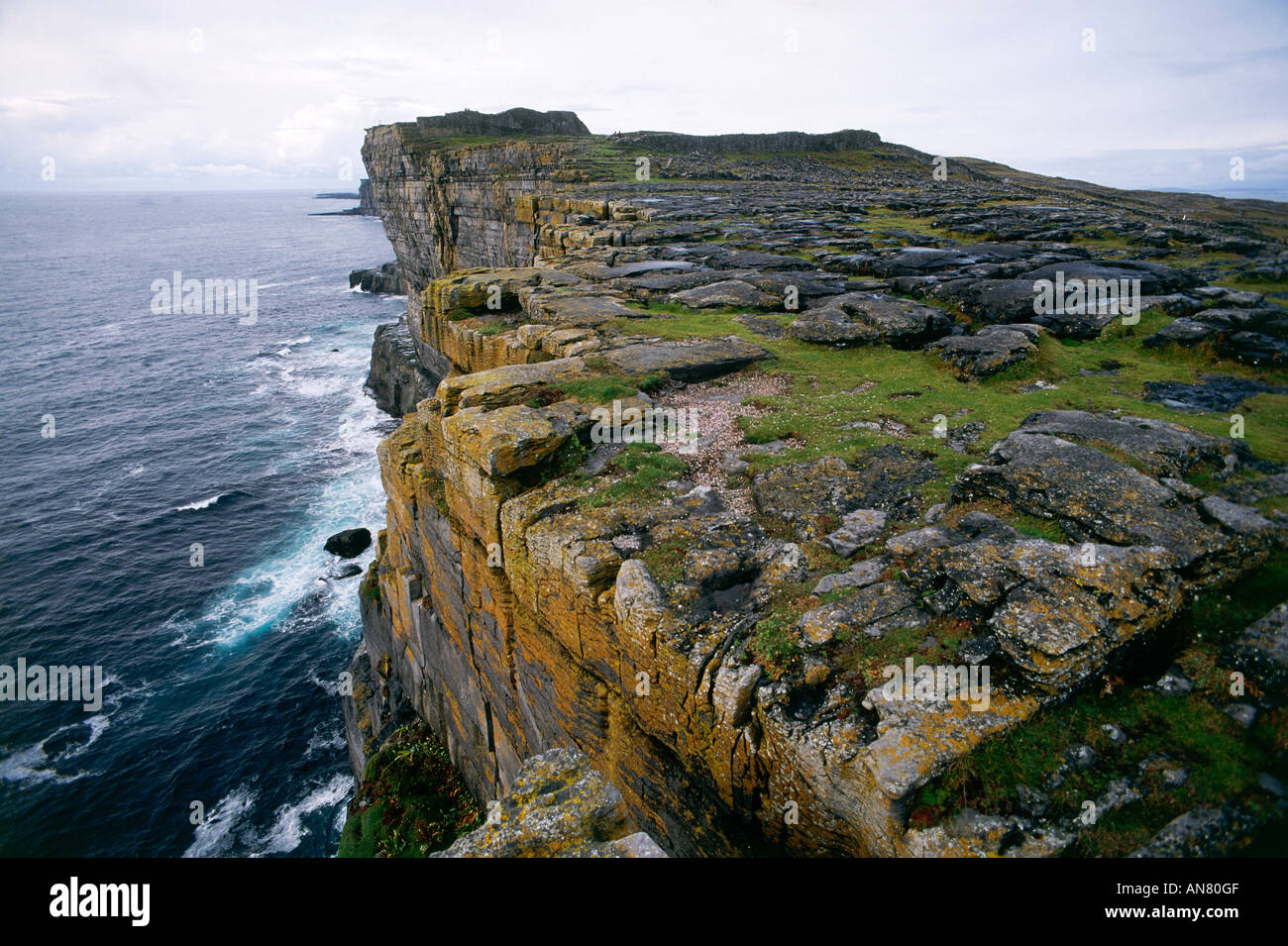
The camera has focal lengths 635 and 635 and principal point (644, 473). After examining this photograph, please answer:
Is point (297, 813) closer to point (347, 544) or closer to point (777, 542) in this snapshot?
point (347, 544)

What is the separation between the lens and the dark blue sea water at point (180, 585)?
2516 centimetres

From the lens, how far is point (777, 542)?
8320 millimetres

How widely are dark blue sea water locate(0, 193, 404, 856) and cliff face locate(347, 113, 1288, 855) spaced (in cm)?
1061

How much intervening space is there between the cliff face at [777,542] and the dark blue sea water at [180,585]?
10606 mm

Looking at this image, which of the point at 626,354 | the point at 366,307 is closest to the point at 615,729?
the point at 626,354

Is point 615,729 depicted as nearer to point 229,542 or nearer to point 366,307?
point 229,542

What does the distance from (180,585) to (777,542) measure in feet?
129

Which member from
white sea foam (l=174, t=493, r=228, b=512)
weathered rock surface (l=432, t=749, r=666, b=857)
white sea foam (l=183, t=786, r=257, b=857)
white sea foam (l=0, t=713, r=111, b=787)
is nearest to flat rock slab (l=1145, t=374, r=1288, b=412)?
weathered rock surface (l=432, t=749, r=666, b=857)

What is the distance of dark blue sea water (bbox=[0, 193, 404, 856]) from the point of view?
82.5 ft

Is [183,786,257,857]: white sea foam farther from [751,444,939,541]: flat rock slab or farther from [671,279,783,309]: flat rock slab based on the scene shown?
[751,444,939,541]: flat rock slab
